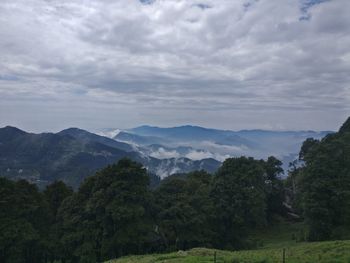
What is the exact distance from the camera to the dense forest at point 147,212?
142 ft

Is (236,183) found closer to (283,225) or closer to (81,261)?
(283,225)

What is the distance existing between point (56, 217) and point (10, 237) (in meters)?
6.93

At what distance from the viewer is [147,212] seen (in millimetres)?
46500

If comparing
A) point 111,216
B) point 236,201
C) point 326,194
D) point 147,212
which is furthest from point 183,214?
point 326,194

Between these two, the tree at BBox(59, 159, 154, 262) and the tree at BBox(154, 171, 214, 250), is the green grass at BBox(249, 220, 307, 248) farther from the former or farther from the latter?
the tree at BBox(59, 159, 154, 262)

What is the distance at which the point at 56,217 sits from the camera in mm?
48094

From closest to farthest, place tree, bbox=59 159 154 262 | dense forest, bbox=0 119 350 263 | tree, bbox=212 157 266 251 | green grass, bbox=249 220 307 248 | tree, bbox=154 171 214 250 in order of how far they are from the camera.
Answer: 1. tree, bbox=59 159 154 262
2. dense forest, bbox=0 119 350 263
3. tree, bbox=154 171 214 250
4. green grass, bbox=249 220 307 248
5. tree, bbox=212 157 266 251

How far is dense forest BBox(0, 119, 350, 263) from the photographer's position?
43.2 metres

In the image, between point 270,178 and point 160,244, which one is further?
point 270,178

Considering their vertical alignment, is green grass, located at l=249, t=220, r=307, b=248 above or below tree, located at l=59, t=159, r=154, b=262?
below

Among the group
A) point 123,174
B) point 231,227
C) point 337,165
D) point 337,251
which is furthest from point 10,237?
point 337,165

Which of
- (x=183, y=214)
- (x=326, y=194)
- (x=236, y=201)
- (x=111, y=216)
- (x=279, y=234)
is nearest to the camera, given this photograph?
(x=111, y=216)

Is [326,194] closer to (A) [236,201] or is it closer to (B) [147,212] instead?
(A) [236,201]

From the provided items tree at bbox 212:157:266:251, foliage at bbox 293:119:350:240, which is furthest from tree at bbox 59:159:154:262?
foliage at bbox 293:119:350:240
